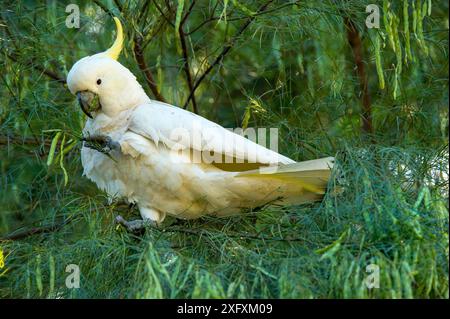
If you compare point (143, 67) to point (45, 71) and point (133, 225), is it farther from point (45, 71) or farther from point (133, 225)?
point (133, 225)

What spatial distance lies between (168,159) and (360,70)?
1.15 m

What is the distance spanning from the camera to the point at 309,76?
11.6ft

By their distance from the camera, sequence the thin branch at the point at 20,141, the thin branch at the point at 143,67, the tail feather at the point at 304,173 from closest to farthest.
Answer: the tail feather at the point at 304,173, the thin branch at the point at 20,141, the thin branch at the point at 143,67

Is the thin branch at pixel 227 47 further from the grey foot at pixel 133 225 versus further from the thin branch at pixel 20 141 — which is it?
the grey foot at pixel 133 225

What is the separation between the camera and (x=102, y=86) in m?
2.99

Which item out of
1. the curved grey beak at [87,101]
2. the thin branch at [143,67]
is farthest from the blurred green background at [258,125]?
the curved grey beak at [87,101]

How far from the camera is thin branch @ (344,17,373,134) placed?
3.40 meters

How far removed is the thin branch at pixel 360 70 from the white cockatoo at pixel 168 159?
2.06 ft

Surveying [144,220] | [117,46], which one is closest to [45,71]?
[117,46]

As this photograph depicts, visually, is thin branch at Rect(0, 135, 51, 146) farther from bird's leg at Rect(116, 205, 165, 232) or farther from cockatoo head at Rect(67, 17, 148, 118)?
bird's leg at Rect(116, 205, 165, 232)

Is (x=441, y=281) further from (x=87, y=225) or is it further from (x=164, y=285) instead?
(x=87, y=225)

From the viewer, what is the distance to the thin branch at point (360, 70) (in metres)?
3.40

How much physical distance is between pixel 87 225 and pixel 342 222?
93 centimetres

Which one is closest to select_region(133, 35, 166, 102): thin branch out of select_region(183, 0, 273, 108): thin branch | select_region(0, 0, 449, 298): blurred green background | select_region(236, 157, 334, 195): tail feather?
select_region(0, 0, 449, 298): blurred green background
